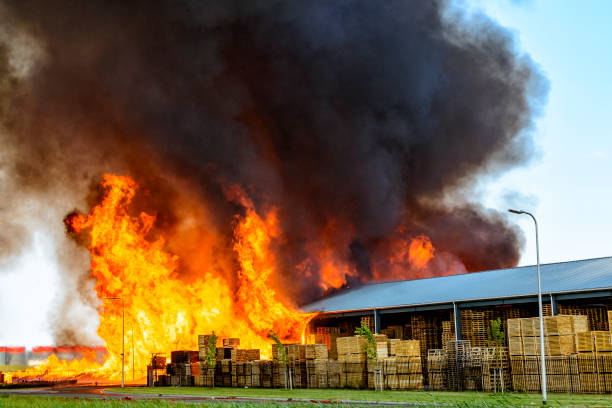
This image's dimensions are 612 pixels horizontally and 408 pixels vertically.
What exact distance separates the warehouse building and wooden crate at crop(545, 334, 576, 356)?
4.93 metres

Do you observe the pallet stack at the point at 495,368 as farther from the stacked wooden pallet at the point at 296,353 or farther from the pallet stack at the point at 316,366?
the stacked wooden pallet at the point at 296,353

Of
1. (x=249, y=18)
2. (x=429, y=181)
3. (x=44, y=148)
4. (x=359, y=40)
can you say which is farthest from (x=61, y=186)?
(x=429, y=181)

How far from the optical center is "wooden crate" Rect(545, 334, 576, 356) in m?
41.0

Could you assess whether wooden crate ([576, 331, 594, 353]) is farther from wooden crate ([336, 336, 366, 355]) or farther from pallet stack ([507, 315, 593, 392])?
wooden crate ([336, 336, 366, 355])

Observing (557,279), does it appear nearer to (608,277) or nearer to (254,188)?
(608,277)

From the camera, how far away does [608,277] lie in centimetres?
4588

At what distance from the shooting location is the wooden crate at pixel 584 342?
4081 cm

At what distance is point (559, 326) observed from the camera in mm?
41625

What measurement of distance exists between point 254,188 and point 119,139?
524 inches

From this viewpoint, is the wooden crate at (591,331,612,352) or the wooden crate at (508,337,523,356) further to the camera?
the wooden crate at (508,337,523,356)

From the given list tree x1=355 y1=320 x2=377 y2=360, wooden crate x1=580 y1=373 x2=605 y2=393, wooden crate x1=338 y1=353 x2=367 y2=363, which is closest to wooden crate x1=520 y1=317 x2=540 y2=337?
wooden crate x1=580 y1=373 x2=605 y2=393

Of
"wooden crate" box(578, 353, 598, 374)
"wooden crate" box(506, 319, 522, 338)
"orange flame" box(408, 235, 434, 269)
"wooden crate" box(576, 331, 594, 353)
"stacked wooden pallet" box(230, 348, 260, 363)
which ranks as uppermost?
"orange flame" box(408, 235, 434, 269)

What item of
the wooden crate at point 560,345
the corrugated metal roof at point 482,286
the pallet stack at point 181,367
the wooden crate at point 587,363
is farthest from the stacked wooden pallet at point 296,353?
the wooden crate at point 587,363

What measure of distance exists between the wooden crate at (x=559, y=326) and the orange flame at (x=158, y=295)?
26.7 m
